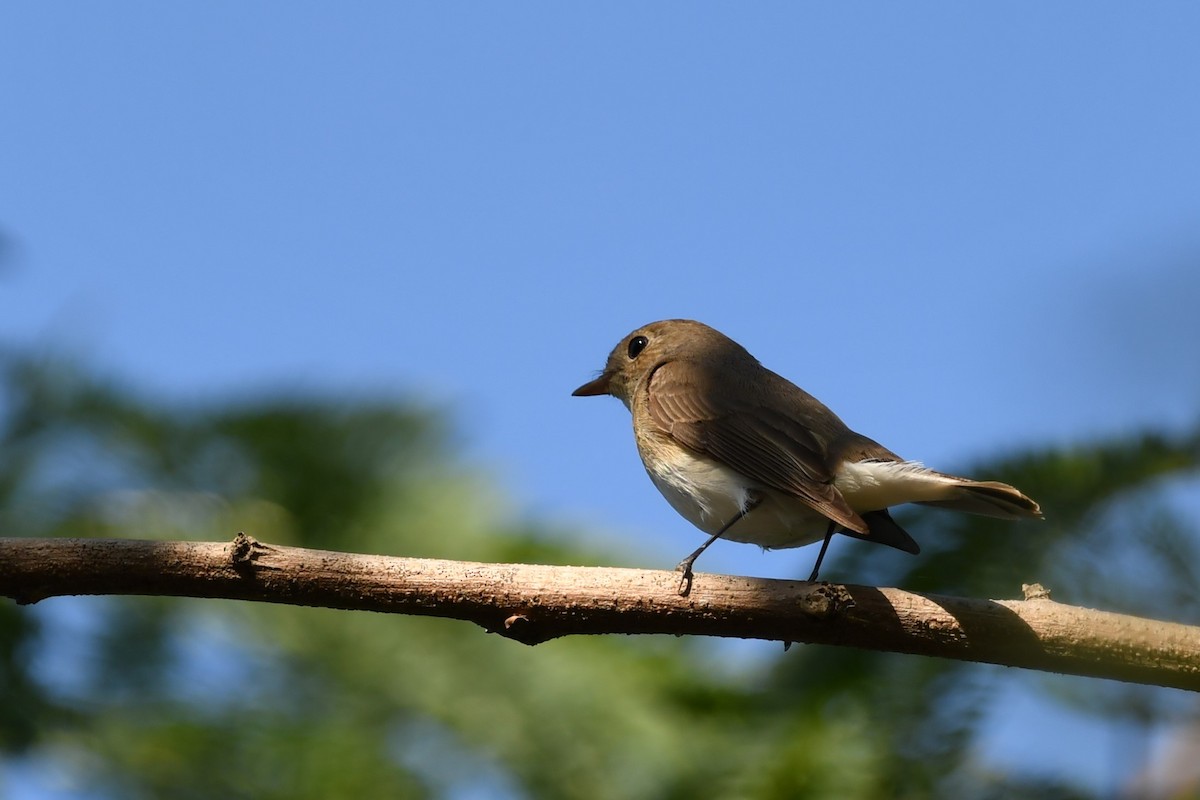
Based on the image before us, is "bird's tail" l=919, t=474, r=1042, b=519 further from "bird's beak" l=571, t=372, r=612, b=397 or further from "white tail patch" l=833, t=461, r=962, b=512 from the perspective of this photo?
"bird's beak" l=571, t=372, r=612, b=397

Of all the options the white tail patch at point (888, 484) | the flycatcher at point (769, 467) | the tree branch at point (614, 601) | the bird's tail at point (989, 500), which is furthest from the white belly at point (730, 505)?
the tree branch at point (614, 601)

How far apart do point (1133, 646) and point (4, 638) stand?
2.92m

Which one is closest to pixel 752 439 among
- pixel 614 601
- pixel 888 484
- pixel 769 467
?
pixel 769 467

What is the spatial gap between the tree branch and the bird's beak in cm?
258

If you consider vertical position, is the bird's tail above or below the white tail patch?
below

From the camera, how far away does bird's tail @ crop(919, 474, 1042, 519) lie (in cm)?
332

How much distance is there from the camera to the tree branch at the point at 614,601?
9.20ft

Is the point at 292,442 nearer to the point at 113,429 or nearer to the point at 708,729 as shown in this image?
the point at 113,429

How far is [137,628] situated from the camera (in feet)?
14.1

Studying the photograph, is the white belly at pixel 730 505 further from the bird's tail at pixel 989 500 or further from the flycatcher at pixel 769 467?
the bird's tail at pixel 989 500

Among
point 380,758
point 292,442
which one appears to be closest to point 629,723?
point 380,758

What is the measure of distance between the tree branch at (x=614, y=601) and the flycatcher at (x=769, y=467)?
30 cm

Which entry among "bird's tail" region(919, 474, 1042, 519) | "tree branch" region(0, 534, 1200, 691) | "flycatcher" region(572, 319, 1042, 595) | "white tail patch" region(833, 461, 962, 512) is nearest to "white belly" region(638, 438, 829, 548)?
"flycatcher" region(572, 319, 1042, 595)

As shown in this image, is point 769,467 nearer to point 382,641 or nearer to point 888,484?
point 888,484
